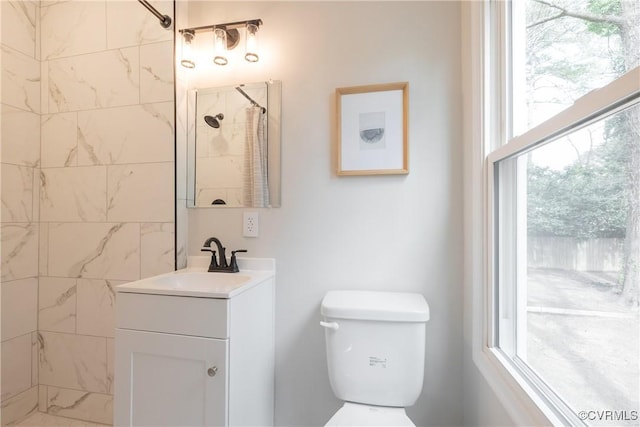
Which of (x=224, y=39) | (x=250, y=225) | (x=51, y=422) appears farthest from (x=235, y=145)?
(x=51, y=422)

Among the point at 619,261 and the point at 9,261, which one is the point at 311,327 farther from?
the point at 9,261

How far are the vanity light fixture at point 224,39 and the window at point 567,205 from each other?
40.5 inches

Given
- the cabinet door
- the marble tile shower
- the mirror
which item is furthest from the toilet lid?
the marble tile shower

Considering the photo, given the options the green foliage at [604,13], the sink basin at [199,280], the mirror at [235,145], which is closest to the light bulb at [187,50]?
the mirror at [235,145]

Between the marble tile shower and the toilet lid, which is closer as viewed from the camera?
the toilet lid

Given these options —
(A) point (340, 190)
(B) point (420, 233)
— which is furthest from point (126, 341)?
(B) point (420, 233)

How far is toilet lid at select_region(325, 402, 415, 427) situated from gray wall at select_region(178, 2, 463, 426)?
29 cm

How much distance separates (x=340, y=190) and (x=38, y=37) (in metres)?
1.97

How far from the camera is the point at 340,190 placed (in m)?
1.37

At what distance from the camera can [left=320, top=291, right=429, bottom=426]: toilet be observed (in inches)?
43.0

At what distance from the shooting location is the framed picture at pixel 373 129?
130cm

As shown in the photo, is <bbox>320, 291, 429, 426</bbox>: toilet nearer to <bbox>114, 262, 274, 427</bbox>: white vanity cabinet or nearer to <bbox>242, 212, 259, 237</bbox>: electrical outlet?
<bbox>114, 262, 274, 427</bbox>: white vanity cabinet

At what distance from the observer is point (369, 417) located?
3.37 feet

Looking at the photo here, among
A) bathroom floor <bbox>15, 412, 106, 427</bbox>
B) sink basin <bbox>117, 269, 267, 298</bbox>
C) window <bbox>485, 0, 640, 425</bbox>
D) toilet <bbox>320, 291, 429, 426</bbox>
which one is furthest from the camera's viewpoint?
bathroom floor <bbox>15, 412, 106, 427</bbox>
